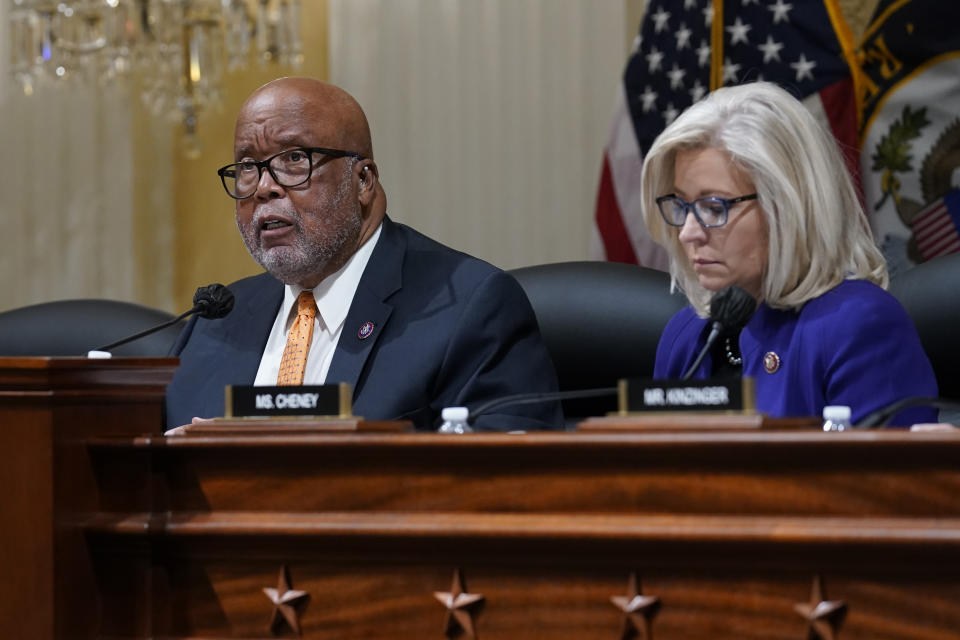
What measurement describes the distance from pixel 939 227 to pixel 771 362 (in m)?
1.99

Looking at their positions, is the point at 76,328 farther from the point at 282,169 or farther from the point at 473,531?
the point at 473,531

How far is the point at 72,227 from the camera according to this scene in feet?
19.4

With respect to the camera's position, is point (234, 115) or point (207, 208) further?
point (207, 208)

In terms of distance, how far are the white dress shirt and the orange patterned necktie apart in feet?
0.04

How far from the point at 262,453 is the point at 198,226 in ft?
15.6

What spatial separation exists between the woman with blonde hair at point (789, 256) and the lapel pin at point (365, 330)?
24.0 inches

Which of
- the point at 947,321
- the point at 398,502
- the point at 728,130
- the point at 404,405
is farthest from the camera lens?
the point at 947,321

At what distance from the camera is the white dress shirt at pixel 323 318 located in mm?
2533

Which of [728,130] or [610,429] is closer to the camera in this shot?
[610,429]

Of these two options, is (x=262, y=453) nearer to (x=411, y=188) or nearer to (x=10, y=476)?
(x=10, y=476)

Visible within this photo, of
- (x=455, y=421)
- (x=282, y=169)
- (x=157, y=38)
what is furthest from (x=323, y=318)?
(x=157, y=38)

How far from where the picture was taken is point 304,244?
8.44 ft

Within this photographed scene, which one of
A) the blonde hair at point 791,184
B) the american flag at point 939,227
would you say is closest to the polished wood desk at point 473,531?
the blonde hair at point 791,184

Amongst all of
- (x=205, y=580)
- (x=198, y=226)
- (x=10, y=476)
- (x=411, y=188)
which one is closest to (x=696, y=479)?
(x=205, y=580)
